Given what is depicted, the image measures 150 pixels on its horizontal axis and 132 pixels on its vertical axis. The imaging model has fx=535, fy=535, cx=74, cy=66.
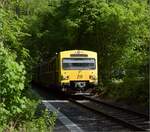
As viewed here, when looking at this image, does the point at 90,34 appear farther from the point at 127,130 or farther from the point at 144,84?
the point at 127,130

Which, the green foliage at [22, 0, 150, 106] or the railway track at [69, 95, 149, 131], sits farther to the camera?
the green foliage at [22, 0, 150, 106]

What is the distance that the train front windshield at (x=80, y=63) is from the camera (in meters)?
32.4

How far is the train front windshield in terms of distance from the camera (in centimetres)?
3241

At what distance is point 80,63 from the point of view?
3253cm

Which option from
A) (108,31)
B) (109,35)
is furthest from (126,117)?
(109,35)

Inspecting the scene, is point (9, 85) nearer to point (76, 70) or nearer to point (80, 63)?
point (76, 70)

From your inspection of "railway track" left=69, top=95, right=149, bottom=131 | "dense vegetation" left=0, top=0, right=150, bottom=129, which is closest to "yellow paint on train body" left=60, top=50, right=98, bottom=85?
"dense vegetation" left=0, top=0, right=150, bottom=129

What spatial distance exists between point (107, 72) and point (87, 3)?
5.04 metres

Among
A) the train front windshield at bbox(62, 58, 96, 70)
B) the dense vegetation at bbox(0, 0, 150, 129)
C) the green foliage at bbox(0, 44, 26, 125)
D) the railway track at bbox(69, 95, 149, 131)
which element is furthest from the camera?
the train front windshield at bbox(62, 58, 96, 70)

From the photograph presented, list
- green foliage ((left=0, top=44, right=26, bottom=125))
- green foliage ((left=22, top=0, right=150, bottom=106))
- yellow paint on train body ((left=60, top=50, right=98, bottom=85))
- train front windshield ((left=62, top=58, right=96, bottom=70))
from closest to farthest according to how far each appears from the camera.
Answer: green foliage ((left=0, top=44, right=26, bottom=125)) → yellow paint on train body ((left=60, top=50, right=98, bottom=85)) → train front windshield ((left=62, top=58, right=96, bottom=70)) → green foliage ((left=22, top=0, right=150, bottom=106))

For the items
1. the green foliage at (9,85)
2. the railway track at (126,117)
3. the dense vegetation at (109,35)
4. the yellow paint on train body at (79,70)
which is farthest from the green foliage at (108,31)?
the green foliage at (9,85)

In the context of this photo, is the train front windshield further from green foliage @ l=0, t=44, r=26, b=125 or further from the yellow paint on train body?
green foliage @ l=0, t=44, r=26, b=125

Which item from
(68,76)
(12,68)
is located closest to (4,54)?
(12,68)

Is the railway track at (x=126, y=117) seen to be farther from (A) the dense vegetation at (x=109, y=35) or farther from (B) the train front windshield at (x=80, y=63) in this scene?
(B) the train front windshield at (x=80, y=63)
